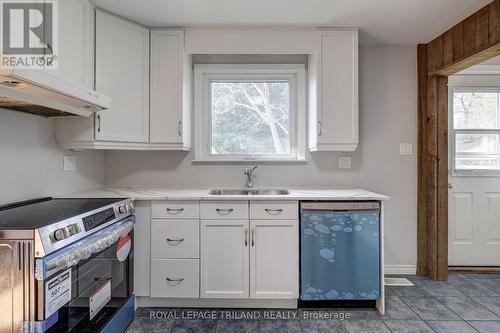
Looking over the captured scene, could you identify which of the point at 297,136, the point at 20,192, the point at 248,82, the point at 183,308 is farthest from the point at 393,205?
the point at 20,192

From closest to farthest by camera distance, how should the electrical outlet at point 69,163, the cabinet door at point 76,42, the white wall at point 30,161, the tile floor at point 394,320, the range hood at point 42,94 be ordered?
1. the range hood at point 42,94
2. the white wall at point 30,161
3. the cabinet door at point 76,42
4. the tile floor at point 394,320
5. the electrical outlet at point 69,163

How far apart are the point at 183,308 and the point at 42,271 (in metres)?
1.28

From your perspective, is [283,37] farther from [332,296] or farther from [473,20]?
[332,296]

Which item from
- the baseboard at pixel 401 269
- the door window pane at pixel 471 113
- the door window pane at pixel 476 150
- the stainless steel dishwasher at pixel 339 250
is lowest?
the baseboard at pixel 401 269

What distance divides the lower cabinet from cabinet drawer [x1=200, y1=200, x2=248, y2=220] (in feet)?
0.13

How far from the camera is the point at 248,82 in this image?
2.71 metres

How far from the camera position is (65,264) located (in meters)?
1.21

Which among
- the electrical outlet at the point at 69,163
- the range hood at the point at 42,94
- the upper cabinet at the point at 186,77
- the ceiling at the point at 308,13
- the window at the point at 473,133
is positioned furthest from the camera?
the window at the point at 473,133

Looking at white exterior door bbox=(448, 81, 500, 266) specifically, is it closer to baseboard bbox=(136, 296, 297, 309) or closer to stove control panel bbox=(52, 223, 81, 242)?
baseboard bbox=(136, 296, 297, 309)

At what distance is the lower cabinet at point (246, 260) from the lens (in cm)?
206

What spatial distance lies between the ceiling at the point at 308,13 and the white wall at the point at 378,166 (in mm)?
410

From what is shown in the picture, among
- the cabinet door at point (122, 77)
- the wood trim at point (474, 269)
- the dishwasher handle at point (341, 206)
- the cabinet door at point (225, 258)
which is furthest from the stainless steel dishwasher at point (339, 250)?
the cabinet door at point (122, 77)

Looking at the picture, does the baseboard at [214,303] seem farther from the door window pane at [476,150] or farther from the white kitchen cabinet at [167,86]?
the door window pane at [476,150]

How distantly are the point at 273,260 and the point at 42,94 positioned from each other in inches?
70.3
